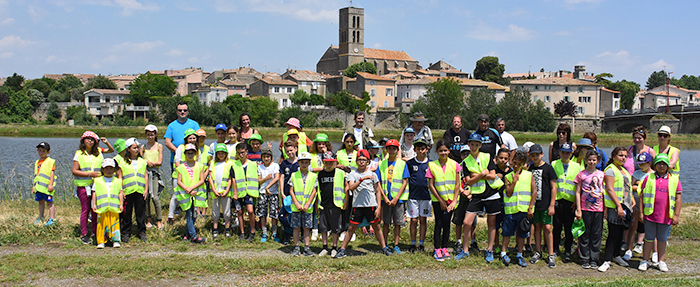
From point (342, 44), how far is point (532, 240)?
10203cm

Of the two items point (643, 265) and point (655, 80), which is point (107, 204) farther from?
point (655, 80)

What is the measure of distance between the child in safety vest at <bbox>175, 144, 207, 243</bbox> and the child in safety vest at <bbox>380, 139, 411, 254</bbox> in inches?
108

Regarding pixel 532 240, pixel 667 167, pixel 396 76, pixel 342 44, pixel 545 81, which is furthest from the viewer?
pixel 342 44

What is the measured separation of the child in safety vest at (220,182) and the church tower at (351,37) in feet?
312

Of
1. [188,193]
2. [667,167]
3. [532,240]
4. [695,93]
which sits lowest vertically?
[532,240]

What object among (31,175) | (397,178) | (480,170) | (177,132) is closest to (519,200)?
(480,170)

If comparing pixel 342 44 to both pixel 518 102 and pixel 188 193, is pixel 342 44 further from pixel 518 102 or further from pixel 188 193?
pixel 188 193

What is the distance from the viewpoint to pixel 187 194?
7637mm

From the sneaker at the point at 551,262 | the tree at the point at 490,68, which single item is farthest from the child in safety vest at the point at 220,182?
the tree at the point at 490,68

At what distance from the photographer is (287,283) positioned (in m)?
5.86

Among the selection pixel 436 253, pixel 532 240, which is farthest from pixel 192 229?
pixel 532 240

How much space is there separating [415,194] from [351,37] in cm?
10163

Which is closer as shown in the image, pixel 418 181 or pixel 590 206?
pixel 590 206

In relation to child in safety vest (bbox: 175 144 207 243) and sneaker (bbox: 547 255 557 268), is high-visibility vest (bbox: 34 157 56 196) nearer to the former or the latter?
child in safety vest (bbox: 175 144 207 243)
